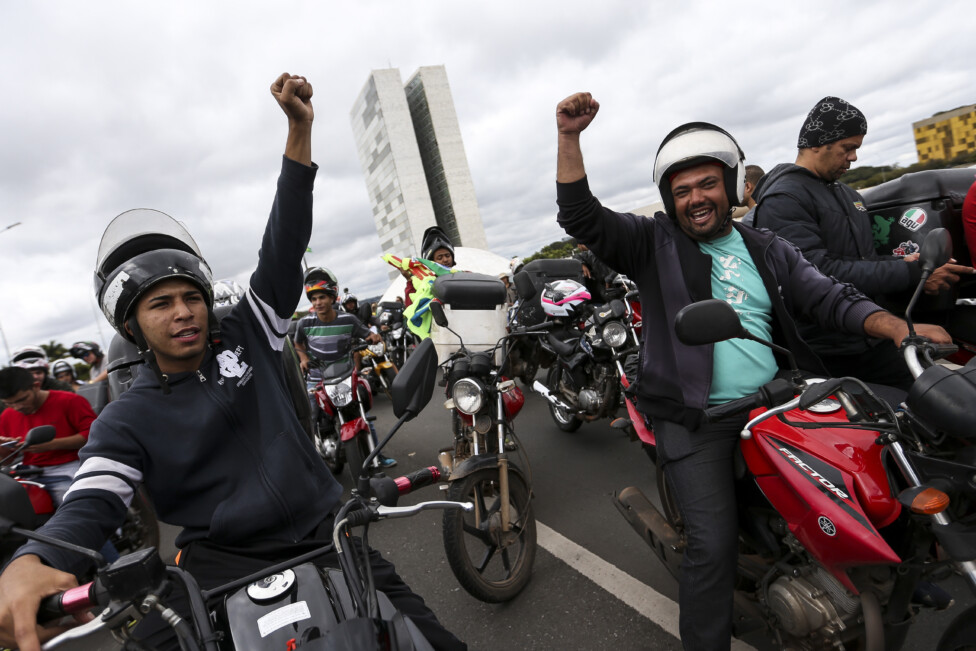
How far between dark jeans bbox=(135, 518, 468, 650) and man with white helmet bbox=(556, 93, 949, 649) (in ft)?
3.31

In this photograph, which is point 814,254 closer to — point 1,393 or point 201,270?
point 201,270

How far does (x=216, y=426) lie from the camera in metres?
1.70

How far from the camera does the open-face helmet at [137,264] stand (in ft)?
5.60

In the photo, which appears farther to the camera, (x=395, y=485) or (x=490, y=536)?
(x=490, y=536)

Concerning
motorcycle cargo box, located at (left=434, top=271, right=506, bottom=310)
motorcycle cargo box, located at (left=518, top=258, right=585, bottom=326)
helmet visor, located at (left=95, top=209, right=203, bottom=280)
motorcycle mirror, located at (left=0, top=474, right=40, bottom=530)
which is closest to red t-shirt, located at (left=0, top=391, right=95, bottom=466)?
helmet visor, located at (left=95, top=209, right=203, bottom=280)

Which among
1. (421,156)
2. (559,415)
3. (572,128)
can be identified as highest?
(421,156)

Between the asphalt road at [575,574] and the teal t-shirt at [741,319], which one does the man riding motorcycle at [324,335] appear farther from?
the teal t-shirt at [741,319]

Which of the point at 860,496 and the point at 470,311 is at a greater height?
the point at 470,311

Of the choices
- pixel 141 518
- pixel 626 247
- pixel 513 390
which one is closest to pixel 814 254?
pixel 626 247

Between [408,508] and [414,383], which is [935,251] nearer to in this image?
[414,383]

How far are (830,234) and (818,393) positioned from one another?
5.83ft

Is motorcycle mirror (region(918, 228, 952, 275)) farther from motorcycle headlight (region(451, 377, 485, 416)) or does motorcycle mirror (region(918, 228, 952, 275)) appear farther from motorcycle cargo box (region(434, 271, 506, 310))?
motorcycle headlight (region(451, 377, 485, 416))

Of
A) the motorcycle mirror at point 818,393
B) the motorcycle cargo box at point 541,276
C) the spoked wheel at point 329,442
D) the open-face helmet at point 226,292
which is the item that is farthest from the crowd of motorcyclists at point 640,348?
the spoked wheel at point 329,442

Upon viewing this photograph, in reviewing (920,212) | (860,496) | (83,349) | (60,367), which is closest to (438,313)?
(860,496)
